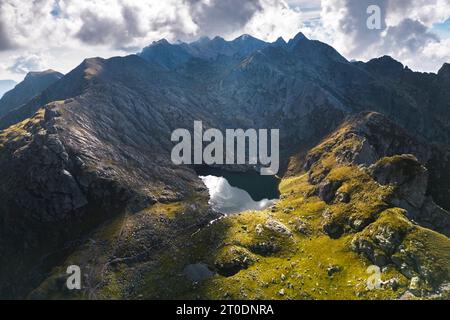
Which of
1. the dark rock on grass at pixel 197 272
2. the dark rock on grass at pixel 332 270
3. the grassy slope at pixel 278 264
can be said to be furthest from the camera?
the dark rock on grass at pixel 197 272

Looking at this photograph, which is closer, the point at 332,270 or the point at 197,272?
the point at 332,270

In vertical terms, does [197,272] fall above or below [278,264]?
below

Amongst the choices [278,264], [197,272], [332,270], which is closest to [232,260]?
[197,272]

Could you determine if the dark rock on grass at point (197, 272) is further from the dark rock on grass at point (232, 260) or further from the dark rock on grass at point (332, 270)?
the dark rock on grass at point (332, 270)

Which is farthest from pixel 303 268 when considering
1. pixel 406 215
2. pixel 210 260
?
pixel 406 215

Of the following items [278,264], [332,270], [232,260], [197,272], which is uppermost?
[232,260]

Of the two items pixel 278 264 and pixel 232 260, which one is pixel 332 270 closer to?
pixel 278 264

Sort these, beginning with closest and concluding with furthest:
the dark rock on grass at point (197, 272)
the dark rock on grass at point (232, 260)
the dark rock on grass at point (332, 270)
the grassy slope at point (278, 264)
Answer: the grassy slope at point (278, 264)
the dark rock on grass at point (332, 270)
the dark rock on grass at point (197, 272)
the dark rock on grass at point (232, 260)

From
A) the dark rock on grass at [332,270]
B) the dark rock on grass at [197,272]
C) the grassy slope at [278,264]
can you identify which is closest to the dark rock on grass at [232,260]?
the grassy slope at [278,264]

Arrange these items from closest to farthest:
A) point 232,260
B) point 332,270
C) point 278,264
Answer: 1. point 332,270
2. point 278,264
3. point 232,260

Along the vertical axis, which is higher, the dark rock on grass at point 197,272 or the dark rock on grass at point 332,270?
the dark rock on grass at point 332,270

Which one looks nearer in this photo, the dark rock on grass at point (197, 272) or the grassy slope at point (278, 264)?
the grassy slope at point (278, 264)
